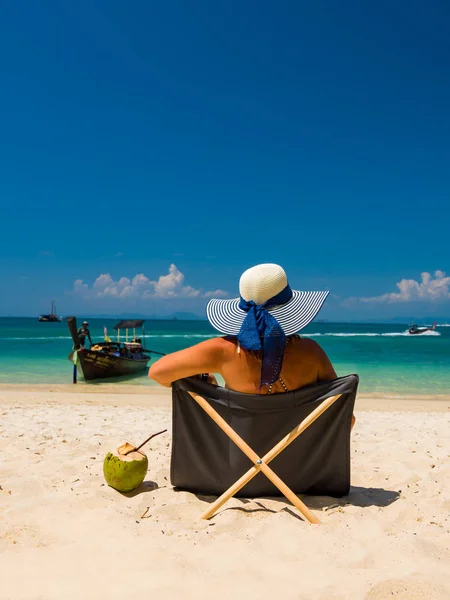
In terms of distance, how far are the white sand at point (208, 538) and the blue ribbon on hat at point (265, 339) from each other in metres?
0.90

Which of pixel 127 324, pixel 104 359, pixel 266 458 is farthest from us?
pixel 127 324

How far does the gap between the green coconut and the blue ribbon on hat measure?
1.16 meters

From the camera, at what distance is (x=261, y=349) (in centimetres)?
287

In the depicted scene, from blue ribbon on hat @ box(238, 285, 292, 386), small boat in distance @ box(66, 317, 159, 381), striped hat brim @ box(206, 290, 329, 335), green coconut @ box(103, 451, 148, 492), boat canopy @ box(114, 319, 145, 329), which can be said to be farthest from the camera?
boat canopy @ box(114, 319, 145, 329)

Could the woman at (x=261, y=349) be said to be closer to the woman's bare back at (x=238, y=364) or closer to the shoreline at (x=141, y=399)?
the woman's bare back at (x=238, y=364)

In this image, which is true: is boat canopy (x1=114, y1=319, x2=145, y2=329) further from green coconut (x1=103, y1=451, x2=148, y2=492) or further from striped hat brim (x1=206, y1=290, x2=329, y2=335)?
striped hat brim (x1=206, y1=290, x2=329, y2=335)

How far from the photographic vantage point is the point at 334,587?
2.04 metres

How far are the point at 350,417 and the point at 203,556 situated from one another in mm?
1260

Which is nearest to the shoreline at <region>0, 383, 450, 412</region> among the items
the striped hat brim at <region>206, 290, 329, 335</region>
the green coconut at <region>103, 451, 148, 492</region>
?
the green coconut at <region>103, 451, 148, 492</region>

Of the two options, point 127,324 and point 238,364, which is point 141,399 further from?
point 127,324

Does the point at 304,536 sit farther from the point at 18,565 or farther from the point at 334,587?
the point at 18,565

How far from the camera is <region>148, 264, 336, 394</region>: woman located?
2.85 m

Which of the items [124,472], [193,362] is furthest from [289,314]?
[124,472]

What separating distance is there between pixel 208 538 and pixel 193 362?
994 mm
